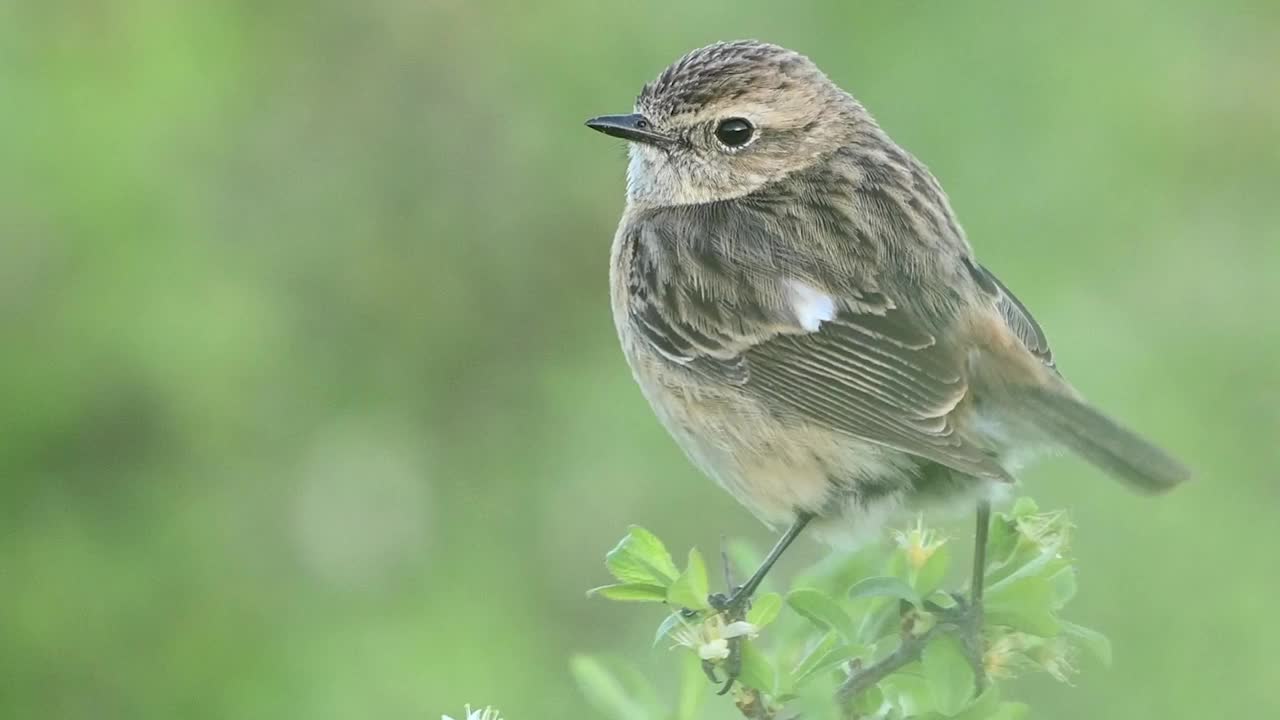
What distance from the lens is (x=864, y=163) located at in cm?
425

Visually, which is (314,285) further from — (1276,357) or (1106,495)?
(1276,357)

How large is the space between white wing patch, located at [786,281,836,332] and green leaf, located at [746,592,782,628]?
1.61 meters

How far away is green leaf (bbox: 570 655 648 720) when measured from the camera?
211cm

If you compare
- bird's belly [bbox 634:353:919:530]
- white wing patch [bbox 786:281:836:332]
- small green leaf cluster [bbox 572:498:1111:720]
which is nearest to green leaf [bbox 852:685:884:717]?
small green leaf cluster [bbox 572:498:1111:720]

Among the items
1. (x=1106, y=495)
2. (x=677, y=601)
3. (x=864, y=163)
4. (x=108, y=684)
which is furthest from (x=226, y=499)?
(x=677, y=601)

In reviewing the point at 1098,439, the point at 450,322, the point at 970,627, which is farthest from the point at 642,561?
the point at 450,322

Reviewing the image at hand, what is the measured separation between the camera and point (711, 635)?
7.30ft

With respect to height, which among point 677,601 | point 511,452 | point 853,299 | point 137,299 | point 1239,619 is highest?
point 137,299

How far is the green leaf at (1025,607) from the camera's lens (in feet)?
6.96

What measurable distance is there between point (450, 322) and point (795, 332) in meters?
2.88

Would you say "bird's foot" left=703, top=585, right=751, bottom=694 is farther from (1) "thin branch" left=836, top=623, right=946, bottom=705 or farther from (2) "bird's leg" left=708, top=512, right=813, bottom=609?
(1) "thin branch" left=836, top=623, right=946, bottom=705

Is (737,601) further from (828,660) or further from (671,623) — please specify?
(828,660)

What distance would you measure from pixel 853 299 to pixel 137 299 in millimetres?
3027

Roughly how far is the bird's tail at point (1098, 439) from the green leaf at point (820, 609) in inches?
39.1
